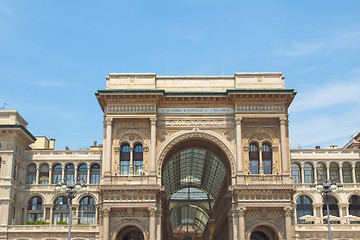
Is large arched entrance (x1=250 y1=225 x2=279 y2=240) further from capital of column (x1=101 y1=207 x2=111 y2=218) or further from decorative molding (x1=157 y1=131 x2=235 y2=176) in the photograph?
capital of column (x1=101 y1=207 x2=111 y2=218)

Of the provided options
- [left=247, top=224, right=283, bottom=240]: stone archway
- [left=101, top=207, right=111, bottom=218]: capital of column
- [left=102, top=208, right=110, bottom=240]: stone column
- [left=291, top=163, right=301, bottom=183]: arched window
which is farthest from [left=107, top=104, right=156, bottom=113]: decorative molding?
[left=291, top=163, right=301, bottom=183]: arched window

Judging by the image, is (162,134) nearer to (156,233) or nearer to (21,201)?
(156,233)

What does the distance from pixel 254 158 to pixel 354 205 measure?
23.5m

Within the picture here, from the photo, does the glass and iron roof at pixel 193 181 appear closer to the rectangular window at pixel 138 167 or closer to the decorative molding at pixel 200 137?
the decorative molding at pixel 200 137

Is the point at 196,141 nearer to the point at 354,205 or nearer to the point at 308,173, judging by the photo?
the point at 308,173

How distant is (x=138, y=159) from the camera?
61.5 meters

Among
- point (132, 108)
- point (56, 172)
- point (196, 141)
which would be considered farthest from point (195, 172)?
point (132, 108)

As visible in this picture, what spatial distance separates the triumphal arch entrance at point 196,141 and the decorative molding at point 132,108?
0.12m

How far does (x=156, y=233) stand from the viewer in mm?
57938

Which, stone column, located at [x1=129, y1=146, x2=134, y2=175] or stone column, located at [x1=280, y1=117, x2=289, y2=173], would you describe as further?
stone column, located at [x1=129, y1=146, x2=134, y2=175]

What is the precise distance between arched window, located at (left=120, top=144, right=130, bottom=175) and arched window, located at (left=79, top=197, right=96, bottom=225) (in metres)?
17.8

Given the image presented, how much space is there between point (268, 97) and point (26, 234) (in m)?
34.8

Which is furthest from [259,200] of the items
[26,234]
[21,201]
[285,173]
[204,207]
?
[204,207]

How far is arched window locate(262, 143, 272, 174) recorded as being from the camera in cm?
6122
